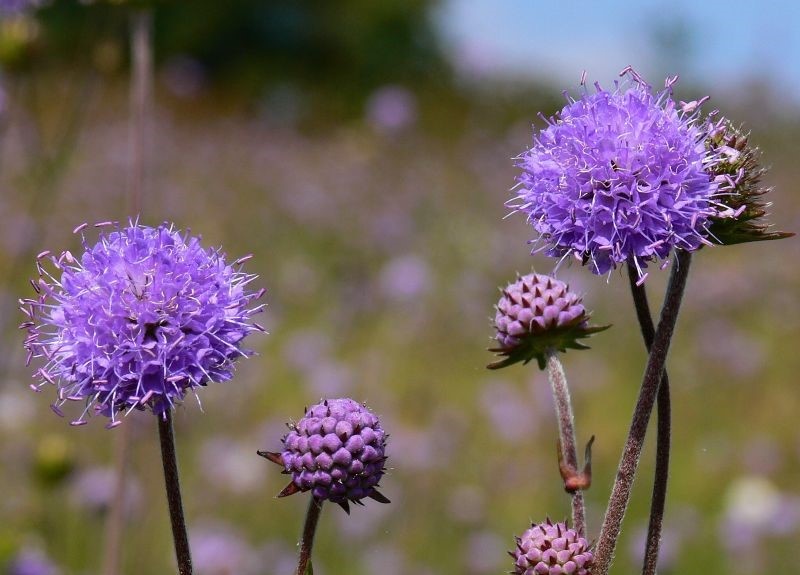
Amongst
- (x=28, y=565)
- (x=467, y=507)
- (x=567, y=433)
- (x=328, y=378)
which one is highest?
(x=328, y=378)

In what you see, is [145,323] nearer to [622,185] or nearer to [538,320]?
[538,320]

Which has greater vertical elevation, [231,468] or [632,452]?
[231,468]

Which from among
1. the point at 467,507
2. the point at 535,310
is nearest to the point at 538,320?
the point at 535,310

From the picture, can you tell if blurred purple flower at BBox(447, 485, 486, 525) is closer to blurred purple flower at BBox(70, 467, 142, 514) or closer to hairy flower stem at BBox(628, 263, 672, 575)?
blurred purple flower at BBox(70, 467, 142, 514)

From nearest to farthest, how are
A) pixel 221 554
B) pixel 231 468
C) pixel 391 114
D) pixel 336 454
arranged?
pixel 336 454 < pixel 221 554 < pixel 231 468 < pixel 391 114

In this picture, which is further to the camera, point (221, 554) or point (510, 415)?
point (510, 415)

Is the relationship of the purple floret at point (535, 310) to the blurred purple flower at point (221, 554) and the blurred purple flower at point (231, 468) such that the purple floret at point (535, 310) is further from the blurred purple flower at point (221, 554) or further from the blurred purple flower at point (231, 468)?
the blurred purple flower at point (231, 468)

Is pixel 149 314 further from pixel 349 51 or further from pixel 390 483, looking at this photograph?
pixel 349 51

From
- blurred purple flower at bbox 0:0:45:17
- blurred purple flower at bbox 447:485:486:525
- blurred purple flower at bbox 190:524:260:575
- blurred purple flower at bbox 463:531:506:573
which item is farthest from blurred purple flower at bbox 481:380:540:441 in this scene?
blurred purple flower at bbox 0:0:45:17
